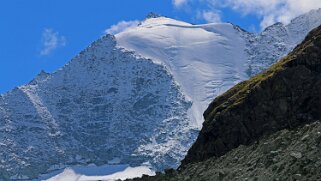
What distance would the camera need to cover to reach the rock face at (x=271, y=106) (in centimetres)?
5553

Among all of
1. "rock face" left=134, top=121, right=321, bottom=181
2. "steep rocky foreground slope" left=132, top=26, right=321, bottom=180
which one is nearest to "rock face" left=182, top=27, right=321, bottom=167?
"steep rocky foreground slope" left=132, top=26, right=321, bottom=180

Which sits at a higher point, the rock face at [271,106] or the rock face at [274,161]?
the rock face at [271,106]

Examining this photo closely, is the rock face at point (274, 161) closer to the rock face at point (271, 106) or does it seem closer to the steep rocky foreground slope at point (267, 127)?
the steep rocky foreground slope at point (267, 127)

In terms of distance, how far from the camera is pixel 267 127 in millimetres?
57688

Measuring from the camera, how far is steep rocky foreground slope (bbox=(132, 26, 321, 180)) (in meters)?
41.8

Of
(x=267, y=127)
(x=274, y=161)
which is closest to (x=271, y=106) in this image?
(x=267, y=127)

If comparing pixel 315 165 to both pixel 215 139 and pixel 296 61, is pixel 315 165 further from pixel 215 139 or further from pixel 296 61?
pixel 215 139

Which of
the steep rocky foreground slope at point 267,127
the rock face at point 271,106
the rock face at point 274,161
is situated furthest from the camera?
the rock face at point 271,106

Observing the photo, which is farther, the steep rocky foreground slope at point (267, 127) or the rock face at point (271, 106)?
the rock face at point (271, 106)

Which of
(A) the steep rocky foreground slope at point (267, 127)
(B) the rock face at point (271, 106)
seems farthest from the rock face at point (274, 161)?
(B) the rock face at point (271, 106)

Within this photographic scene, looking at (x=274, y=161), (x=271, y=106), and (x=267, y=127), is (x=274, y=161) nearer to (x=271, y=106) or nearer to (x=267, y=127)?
(x=267, y=127)

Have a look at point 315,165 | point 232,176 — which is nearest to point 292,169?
point 315,165

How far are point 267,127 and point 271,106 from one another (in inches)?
55.1

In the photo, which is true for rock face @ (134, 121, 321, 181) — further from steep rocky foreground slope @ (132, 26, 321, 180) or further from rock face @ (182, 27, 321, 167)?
rock face @ (182, 27, 321, 167)
